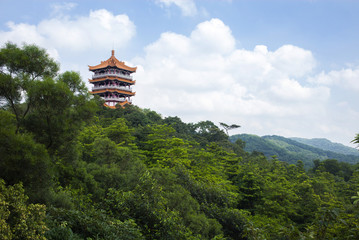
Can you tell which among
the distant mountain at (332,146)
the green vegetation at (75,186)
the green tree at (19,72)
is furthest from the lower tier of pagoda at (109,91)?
the distant mountain at (332,146)

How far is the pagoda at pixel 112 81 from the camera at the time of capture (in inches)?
1387

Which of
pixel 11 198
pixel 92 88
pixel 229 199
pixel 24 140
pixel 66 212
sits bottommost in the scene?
pixel 229 199

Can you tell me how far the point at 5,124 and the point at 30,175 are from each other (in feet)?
4.07

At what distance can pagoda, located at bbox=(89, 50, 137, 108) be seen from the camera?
3522 cm

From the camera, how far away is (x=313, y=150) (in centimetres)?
11206

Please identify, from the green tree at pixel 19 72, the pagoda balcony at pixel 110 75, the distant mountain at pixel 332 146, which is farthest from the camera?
the distant mountain at pixel 332 146

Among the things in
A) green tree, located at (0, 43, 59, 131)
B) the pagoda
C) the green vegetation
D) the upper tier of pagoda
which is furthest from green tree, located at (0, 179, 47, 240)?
the upper tier of pagoda

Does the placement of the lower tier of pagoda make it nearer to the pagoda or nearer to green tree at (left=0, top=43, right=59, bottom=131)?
the pagoda

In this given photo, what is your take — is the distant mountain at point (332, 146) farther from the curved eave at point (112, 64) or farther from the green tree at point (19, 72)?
the green tree at point (19, 72)

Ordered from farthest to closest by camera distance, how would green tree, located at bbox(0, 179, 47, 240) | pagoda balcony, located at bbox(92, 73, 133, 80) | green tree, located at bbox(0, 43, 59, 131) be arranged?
pagoda balcony, located at bbox(92, 73, 133, 80)
green tree, located at bbox(0, 43, 59, 131)
green tree, located at bbox(0, 179, 47, 240)

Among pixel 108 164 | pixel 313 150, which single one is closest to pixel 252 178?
pixel 108 164

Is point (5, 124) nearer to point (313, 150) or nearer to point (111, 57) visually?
point (111, 57)

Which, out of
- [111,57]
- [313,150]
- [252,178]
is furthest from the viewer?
[313,150]

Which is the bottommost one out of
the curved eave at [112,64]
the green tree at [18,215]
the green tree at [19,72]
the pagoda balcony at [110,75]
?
the green tree at [18,215]
